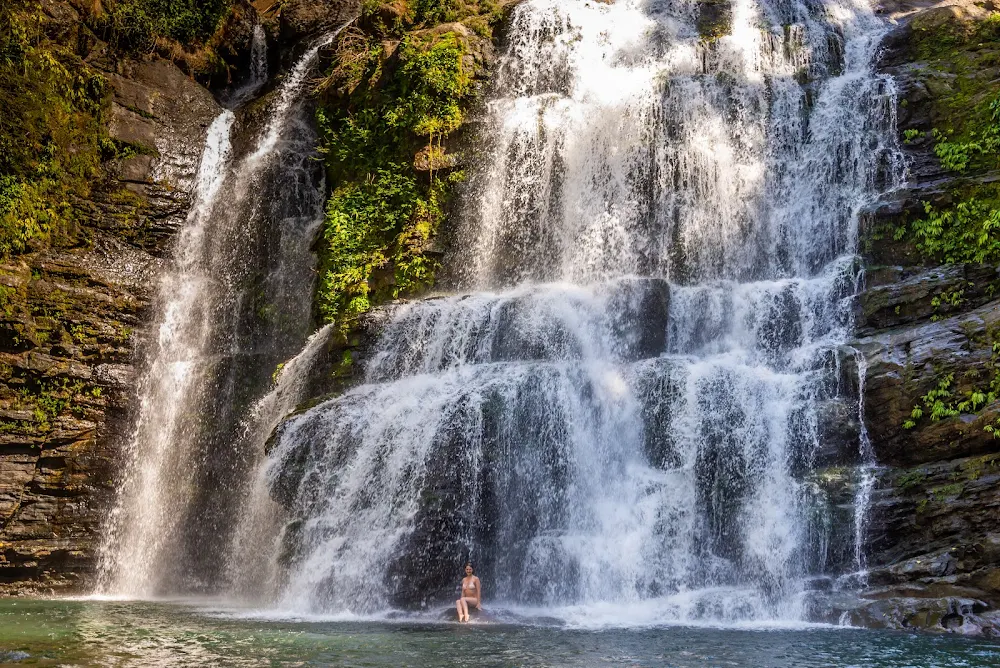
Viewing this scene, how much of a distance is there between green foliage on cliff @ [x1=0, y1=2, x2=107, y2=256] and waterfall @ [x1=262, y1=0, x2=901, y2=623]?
9.44 m

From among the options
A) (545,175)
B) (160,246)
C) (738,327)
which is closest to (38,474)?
(160,246)

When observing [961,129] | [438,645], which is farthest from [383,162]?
[438,645]

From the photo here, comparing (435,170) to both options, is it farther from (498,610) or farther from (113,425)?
(498,610)

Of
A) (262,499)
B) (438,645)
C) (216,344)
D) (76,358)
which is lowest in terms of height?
(438,645)

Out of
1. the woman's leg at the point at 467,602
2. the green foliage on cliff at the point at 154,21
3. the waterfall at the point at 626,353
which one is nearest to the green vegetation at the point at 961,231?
the waterfall at the point at 626,353

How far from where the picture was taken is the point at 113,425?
19219 millimetres

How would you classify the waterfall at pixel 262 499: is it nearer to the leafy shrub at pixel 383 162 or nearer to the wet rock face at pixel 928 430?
the leafy shrub at pixel 383 162

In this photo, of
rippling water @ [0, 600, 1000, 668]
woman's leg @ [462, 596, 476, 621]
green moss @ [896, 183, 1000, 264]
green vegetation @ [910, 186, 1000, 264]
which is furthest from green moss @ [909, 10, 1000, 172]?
woman's leg @ [462, 596, 476, 621]

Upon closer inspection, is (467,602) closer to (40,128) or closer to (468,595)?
(468,595)

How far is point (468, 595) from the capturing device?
12.8 meters

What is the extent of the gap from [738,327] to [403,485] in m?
7.23

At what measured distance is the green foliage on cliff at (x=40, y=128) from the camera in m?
20.3

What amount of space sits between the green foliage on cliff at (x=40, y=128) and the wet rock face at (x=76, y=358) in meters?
0.48

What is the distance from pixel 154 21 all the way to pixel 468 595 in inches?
801
